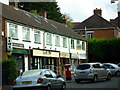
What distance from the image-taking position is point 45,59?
41.1 meters

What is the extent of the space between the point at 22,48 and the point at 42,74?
→ 17.2m

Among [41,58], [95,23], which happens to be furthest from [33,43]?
[95,23]

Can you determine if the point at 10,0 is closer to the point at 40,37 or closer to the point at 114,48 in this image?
the point at 40,37

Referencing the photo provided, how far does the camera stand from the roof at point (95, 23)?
68.6m

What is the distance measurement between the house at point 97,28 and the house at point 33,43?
58.2ft

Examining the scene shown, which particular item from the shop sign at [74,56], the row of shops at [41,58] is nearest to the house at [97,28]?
the shop sign at [74,56]

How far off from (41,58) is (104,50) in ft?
75.4

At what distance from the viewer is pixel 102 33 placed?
6900 cm

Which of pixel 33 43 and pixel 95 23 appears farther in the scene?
pixel 95 23

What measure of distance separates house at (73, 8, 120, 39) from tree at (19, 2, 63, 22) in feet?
20.9

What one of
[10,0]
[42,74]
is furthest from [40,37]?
[42,74]

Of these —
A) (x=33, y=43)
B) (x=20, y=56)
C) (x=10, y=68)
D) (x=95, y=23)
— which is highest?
(x=95, y=23)

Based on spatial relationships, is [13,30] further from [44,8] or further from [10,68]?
[44,8]

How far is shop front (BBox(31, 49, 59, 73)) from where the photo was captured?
37.8m
